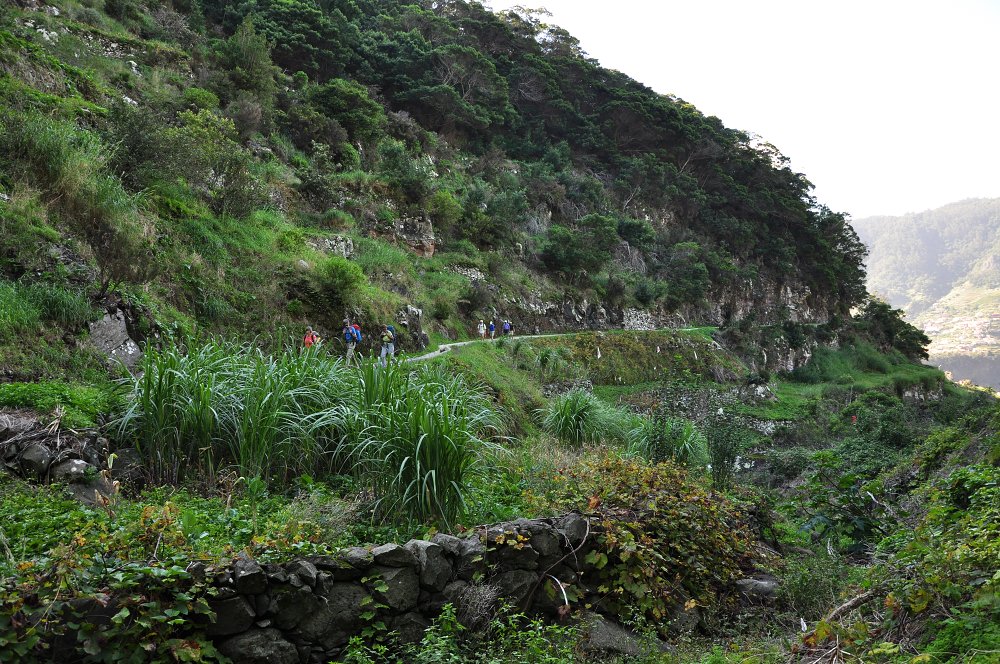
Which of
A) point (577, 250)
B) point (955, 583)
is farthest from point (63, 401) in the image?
point (577, 250)

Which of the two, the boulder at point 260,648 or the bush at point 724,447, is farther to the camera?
the bush at point 724,447

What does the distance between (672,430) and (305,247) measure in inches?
443

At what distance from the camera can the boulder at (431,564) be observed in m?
4.12

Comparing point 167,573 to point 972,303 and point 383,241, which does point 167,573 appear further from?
point 972,303

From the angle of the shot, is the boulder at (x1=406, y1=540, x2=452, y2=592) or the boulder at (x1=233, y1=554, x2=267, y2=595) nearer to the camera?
the boulder at (x1=233, y1=554, x2=267, y2=595)

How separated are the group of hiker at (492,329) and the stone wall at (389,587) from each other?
699 inches

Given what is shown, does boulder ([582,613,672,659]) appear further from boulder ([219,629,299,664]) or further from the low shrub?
the low shrub

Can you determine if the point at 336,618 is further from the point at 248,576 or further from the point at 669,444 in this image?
the point at 669,444

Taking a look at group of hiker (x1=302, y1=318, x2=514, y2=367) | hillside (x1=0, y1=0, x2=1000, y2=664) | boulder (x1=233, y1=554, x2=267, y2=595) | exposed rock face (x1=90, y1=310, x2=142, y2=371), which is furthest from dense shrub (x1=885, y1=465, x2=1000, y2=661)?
exposed rock face (x1=90, y1=310, x2=142, y2=371)

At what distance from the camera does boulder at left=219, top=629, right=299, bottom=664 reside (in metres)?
3.35

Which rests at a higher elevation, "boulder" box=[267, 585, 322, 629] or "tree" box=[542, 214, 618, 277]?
"tree" box=[542, 214, 618, 277]

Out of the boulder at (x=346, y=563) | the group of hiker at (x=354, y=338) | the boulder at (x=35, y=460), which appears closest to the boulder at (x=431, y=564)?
the boulder at (x=346, y=563)

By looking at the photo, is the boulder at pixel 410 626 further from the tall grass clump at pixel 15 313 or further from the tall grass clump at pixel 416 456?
the tall grass clump at pixel 15 313

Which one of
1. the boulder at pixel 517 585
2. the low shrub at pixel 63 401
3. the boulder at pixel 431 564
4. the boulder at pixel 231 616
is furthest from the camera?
the low shrub at pixel 63 401
